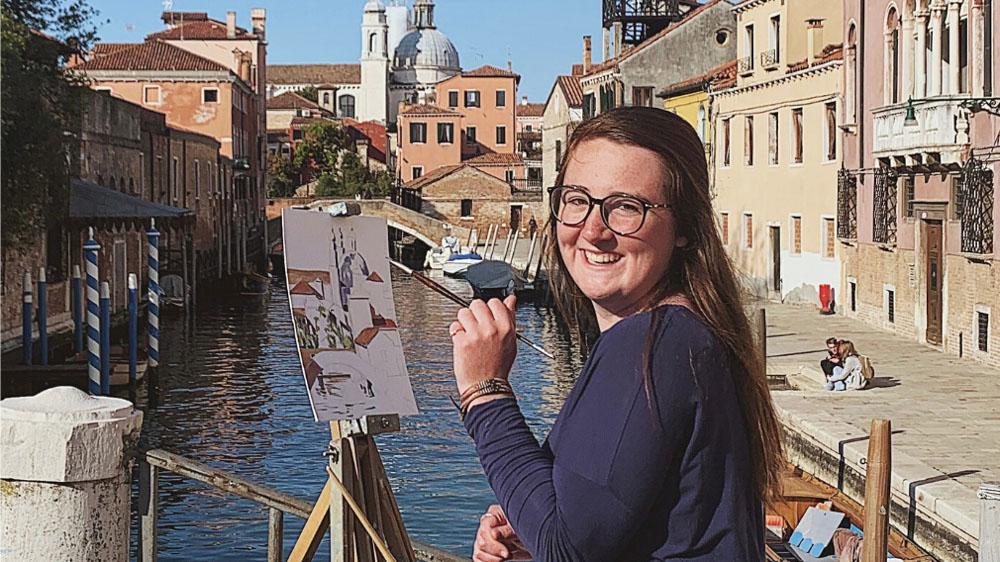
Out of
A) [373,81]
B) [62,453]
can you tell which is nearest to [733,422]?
[62,453]

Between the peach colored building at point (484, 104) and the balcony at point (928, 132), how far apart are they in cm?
4653

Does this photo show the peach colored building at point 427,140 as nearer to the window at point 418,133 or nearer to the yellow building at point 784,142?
the window at point 418,133

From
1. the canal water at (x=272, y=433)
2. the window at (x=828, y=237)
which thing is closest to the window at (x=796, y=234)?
the window at (x=828, y=237)

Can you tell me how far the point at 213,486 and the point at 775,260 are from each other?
68.2ft

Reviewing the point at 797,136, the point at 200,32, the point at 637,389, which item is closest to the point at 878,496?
the point at 637,389

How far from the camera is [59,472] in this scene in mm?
2961

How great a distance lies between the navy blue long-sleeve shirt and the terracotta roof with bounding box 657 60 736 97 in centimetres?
2403

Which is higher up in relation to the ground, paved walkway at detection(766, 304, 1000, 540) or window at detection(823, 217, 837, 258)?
window at detection(823, 217, 837, 258)

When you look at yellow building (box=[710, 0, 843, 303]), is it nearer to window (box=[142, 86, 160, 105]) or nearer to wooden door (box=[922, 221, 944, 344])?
wooden door (box=[922, 221, 944, 344])

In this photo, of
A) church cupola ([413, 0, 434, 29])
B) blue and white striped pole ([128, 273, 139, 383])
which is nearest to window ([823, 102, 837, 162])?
blue and white striped pole ([128, 273, 139, 383])

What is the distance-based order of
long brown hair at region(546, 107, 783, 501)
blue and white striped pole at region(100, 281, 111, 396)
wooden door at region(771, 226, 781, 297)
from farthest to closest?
wooden door at region(771, 226, 781, 297) → blue and white striped pole at region(100, 281, 111, 396) → long brown hair at region(546, 107, 783, 501)

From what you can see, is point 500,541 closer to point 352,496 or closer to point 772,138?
point 352,496

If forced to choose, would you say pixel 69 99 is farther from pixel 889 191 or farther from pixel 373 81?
pixel 373 81

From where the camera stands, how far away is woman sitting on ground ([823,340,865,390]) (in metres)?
11.9
